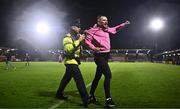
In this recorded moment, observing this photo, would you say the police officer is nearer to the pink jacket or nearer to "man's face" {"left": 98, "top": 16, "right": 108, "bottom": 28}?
the pink jacket

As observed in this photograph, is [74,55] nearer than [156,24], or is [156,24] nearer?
[74,55]

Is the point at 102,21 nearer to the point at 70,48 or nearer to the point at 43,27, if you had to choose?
the point at 70,48

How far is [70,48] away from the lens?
8406 millimetres

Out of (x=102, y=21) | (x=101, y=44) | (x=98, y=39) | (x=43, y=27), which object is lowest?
(x=101, y=44)

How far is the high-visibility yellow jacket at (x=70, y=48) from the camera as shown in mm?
8383

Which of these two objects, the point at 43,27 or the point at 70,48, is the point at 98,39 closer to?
the point at 70,48

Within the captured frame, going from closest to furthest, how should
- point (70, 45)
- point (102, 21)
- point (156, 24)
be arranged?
point (70, 45) → point (102, 21) → point (156, 24)

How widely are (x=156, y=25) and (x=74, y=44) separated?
6126 cm

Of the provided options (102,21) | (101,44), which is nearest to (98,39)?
(101,44)

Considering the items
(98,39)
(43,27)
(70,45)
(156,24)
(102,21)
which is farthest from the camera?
(43,27)

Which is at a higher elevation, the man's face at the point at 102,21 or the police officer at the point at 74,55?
the man's face at the point at 102,21

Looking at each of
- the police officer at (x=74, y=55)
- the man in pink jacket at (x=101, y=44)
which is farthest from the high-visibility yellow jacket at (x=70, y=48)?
the man in pink jacket at (x=101, y=44)

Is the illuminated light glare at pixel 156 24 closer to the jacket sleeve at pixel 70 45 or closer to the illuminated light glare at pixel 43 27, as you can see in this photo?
the illuminated light glare at pixel 43 27

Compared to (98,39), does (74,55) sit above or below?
below
